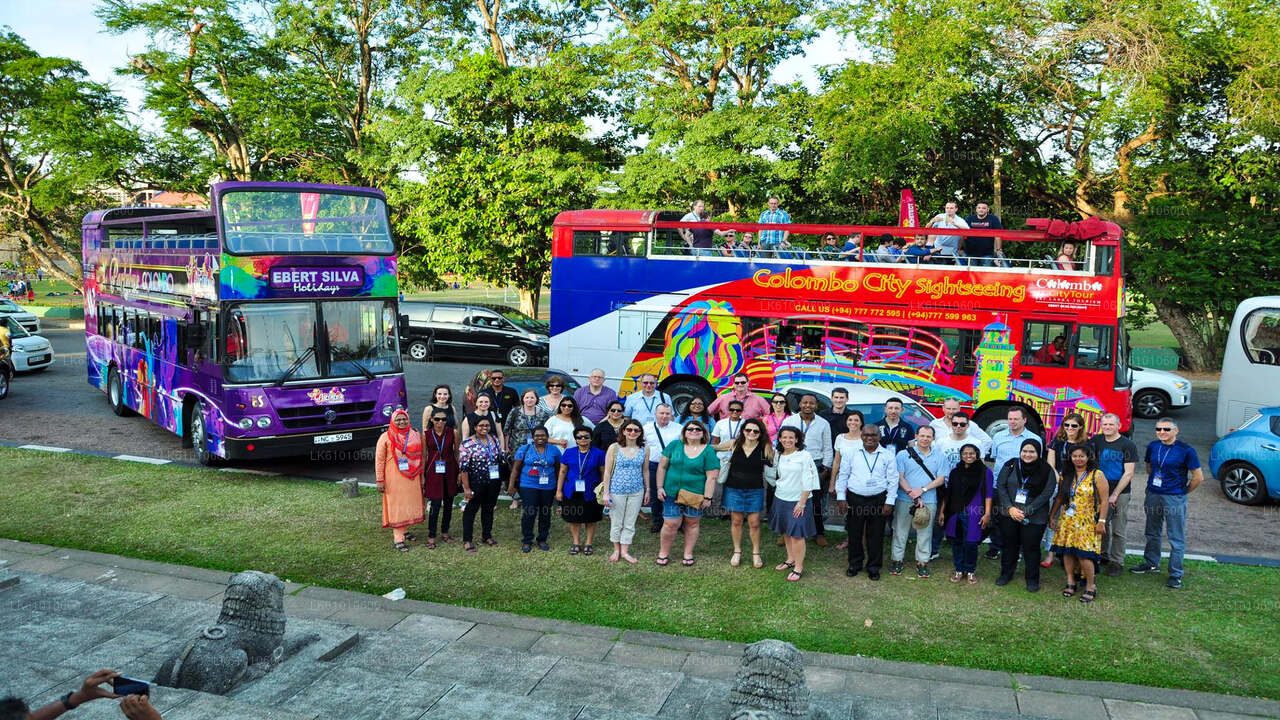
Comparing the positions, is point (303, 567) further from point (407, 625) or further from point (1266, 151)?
point (1266, 151)

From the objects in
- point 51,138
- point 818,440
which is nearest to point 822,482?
point 818,440

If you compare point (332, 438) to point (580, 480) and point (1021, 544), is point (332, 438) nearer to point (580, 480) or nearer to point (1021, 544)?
point (580, 480)

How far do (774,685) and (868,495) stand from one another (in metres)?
3.65

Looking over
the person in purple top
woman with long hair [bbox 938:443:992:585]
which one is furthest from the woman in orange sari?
woman with long hair [bbox 938:443:992:585]

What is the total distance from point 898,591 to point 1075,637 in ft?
5.06

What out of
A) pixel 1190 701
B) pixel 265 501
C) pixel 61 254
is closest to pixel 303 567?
pixel 265 501

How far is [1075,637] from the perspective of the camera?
7.38 metres

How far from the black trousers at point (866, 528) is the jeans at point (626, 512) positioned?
2086 millimetres

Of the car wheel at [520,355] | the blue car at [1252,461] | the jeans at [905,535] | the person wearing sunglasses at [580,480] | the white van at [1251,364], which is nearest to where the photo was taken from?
the jeans at [905,535]

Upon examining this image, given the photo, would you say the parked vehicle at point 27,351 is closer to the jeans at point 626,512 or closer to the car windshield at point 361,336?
the car windshield at point 361,336

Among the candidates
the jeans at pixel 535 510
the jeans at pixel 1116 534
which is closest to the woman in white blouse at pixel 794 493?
the jeans at pixel 535 510

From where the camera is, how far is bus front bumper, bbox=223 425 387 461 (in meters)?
11.8

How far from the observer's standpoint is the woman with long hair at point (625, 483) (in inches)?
352

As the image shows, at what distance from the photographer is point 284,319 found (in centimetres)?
1189
